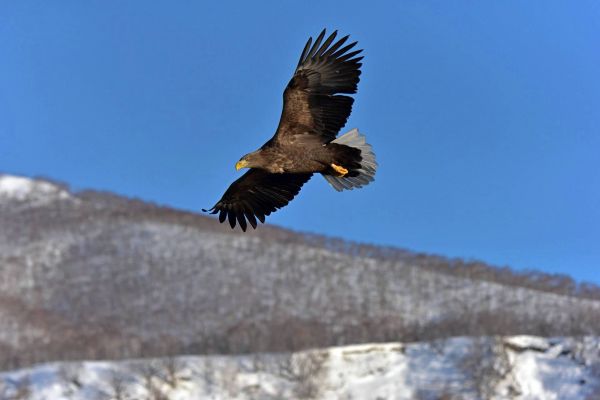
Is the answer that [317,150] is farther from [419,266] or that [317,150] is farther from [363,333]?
[419,266]

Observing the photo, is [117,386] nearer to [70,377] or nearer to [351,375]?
[70,377]

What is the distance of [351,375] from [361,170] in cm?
4749

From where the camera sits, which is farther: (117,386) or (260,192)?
(117,386)

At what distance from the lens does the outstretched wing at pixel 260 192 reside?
1540cm

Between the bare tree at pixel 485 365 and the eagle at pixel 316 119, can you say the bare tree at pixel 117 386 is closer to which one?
the bare tree at pixel 485 365

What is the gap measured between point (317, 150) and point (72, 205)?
119971mm

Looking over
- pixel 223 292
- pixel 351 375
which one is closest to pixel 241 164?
pixel 351 375

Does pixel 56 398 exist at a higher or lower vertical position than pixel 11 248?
lower

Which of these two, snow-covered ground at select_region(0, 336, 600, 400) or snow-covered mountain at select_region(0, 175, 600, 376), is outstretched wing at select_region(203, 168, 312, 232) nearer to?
snow-covered ground at select_region(0, 336, 600, 400)

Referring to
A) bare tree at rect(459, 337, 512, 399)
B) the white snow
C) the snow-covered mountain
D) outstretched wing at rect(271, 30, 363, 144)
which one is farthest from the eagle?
the white snow

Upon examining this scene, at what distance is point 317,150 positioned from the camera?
14.4 meters

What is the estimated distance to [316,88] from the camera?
1441 cm

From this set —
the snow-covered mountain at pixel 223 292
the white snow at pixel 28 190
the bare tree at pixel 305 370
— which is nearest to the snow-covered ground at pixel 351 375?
the bare tree at pixel 305 370

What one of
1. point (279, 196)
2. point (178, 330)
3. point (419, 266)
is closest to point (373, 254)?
Answer: point (419, 266)
